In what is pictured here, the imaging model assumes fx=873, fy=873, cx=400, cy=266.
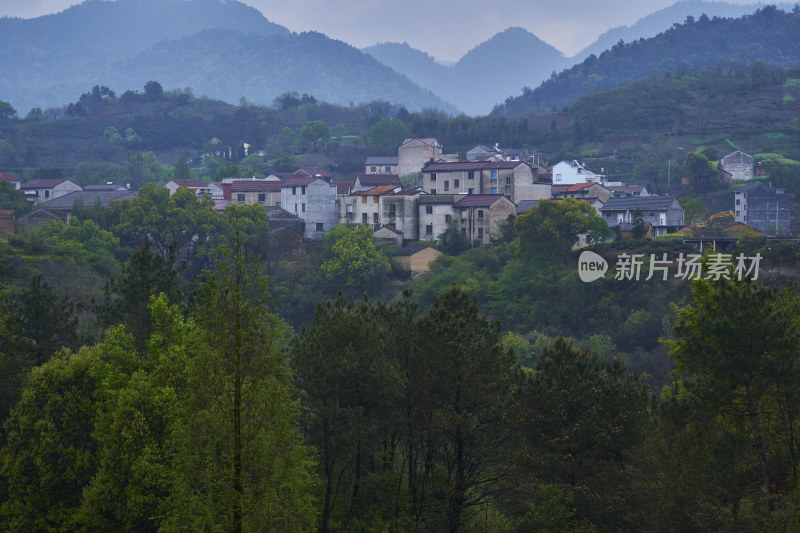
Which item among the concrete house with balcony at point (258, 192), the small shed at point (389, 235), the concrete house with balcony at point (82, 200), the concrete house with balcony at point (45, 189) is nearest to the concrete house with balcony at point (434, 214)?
the small shed at point (389, 235)

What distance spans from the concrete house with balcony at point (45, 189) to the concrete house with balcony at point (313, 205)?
23.8 m

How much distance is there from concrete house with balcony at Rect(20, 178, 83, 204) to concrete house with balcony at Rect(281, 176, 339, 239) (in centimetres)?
2379

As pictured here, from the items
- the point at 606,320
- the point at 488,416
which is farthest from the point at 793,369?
the point at 606,320

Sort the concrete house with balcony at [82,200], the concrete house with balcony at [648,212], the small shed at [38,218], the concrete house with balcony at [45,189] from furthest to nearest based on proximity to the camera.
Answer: the concrete house with balcony at [45,189] < the concrete house with balcony at [82,200] < the small shed at [38,218] < the concrete house with balcony at [648,212]

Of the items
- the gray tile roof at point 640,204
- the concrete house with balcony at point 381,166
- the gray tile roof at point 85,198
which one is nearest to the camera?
the gray tile roof at point 640,204

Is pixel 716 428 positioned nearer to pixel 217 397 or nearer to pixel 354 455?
pixel 354 455

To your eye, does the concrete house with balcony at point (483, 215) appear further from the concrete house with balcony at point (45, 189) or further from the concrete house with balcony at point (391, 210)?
the concrete house with balcony at point (45, 189)

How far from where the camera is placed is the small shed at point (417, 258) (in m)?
57.5

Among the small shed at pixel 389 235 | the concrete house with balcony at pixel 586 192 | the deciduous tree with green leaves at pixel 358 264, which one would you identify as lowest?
the deciduous tree with green leaves at pixel 358 264

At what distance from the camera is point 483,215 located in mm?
60000

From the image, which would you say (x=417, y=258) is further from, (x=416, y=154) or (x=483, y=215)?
(x=416, y=154)

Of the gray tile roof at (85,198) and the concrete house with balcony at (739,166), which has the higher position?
the concrete house with balcony at (739,166)

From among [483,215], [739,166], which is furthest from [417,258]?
[739,166]

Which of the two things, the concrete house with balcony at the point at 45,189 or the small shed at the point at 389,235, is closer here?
the small shed at the point at 389,235
